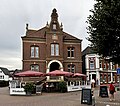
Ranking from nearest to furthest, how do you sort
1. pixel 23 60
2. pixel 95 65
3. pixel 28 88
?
1. pixel 28 88
2. pixel 23 60
3. pixel 95 65

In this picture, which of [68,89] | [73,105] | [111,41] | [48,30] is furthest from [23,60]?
[111,41]

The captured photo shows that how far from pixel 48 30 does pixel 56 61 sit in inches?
226

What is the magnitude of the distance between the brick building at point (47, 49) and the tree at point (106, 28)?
2773 cm

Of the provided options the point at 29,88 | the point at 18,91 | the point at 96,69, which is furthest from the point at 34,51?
the point at 29,88

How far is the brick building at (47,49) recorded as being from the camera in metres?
43.8

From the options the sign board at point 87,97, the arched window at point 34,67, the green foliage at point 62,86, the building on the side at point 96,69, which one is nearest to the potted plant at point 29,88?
the green foliage at point 62,86

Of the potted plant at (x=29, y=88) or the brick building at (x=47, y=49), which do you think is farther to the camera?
the brick building at (x=47, y=49)

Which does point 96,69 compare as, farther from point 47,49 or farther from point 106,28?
point 106,28

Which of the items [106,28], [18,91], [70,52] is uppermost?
[70,52]

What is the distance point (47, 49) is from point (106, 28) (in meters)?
29.9

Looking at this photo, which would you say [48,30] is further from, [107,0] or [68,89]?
[107,0]

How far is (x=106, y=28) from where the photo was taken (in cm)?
1441

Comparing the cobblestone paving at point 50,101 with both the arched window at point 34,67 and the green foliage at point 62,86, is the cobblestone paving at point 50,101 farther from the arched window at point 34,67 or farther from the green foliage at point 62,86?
the arched window at point 34,67

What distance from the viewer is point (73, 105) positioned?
57.2 ft
